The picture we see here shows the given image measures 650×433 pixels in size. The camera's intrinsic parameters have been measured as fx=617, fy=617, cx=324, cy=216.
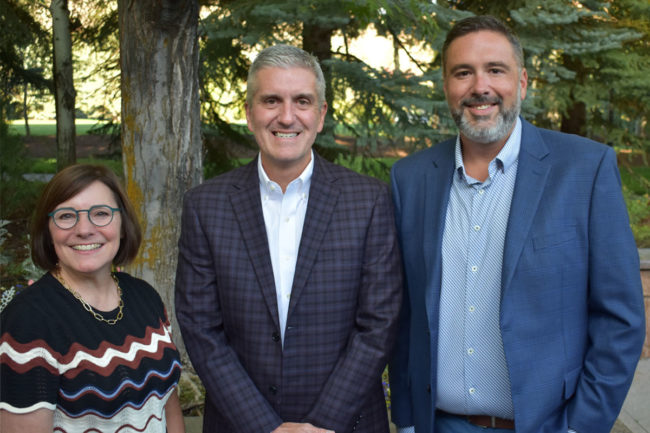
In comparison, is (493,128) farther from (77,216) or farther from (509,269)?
(77,216)

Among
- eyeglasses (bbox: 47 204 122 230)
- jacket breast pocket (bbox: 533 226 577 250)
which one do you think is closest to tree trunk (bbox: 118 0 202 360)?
eyeglasses (bbox: 47 204 122 230)

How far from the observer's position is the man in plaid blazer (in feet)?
7.57

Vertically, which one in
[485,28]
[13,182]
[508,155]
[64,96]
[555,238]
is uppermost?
[64,96]

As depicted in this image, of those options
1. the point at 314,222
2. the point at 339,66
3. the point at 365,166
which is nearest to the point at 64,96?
the point at 339,66

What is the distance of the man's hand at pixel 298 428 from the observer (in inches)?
89.5

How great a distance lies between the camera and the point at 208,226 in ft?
7.88

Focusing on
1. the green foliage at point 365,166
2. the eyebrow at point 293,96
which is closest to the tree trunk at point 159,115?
the eyebrow at point 293,96

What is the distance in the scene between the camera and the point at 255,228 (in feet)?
7.84

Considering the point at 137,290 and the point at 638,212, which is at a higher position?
the point at 137,290

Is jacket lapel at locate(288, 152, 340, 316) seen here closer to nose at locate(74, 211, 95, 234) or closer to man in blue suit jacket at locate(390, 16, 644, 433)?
man in blue suit jacket at locate(390, 16, 644, 433)

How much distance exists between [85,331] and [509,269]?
1.43m

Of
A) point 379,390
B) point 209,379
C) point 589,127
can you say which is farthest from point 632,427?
point 589,127

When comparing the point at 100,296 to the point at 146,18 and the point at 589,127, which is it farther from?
the point at 589,127

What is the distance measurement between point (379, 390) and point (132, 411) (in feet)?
3.18
